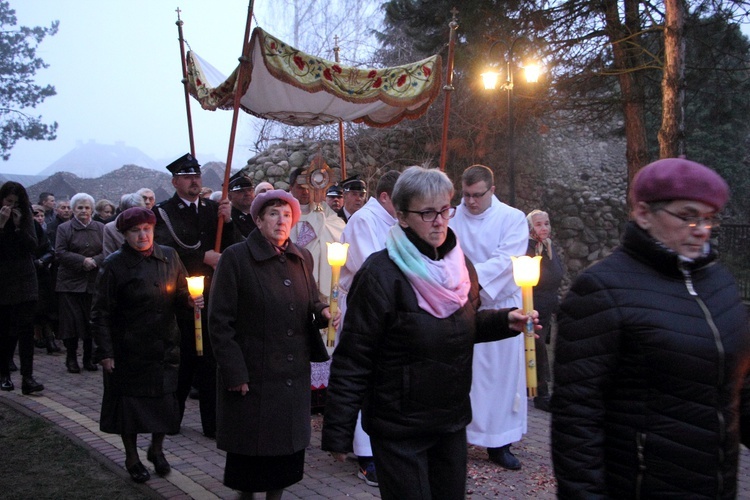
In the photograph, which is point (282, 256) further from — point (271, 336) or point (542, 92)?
point (542, 92)

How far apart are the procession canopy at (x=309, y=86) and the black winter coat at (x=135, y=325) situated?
2540mm

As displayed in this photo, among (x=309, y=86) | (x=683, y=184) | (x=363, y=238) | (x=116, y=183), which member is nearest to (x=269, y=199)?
(x=363, y=238)

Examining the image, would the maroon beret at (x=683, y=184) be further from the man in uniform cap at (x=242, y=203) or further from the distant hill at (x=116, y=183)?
the distant hill at (x=116, y=183)

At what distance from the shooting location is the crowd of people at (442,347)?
2.39 metres

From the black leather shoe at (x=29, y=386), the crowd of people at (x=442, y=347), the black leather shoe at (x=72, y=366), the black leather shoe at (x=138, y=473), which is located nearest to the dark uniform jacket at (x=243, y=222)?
the crowd of people at (x=442, y=347)

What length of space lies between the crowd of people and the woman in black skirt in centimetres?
1

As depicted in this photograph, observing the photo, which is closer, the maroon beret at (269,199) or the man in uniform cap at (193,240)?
the maroon beret at (269,199)

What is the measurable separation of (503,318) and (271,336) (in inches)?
63.1

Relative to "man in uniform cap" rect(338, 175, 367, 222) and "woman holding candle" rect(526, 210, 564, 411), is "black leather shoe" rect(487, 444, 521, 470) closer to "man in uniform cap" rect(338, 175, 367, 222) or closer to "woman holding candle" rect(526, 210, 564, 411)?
"woman holding candle" rect(526, 210, 564, 411)

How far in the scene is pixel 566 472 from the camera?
2426 mm

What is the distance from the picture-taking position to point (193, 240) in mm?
6945

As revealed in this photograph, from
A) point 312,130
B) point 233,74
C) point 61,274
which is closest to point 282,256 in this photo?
point 233,74

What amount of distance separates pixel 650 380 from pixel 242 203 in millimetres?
5636

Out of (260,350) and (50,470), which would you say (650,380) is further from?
(50,470)
